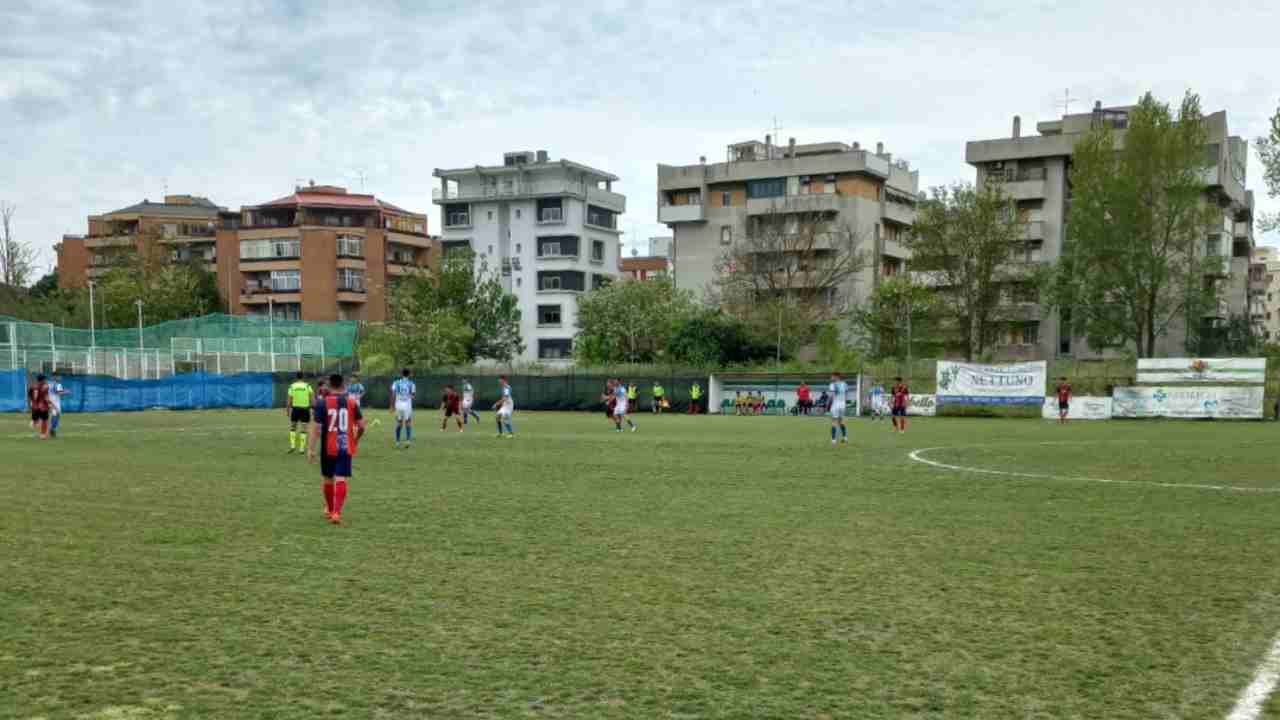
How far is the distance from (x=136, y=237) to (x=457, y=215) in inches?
1209

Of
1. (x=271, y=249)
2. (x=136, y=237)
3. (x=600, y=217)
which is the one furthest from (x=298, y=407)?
(x=136, y=237)

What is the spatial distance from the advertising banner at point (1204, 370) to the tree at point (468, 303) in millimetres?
47525

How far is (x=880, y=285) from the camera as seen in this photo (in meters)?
74.1

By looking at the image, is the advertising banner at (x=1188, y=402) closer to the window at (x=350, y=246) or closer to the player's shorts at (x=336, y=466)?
the player's shorts at (x=336, y=466)

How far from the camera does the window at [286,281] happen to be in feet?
321

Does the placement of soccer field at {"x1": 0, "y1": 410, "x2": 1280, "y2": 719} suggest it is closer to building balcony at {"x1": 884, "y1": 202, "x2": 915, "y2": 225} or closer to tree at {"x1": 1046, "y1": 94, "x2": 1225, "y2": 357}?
tree at {"x1": 1046, "y1": 94, "x2": 1225, "y2": 357}

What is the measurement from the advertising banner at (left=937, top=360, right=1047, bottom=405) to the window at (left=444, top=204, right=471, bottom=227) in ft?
193

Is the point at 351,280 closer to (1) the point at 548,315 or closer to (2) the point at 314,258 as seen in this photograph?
(2) the point at 314,258

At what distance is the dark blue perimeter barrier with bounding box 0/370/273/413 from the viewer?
50719 mm

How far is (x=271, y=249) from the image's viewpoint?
9894cm

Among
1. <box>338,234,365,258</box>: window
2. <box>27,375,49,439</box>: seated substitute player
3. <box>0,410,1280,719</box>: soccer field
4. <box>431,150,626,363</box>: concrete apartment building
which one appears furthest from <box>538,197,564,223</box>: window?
<box>0,410,1280,719</box>: soccer field

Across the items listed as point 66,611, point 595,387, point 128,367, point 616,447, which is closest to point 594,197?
point 595,387

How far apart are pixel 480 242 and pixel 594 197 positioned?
11.2m

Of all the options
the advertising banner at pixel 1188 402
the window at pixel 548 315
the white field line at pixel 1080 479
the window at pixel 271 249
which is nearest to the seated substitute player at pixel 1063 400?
the advertising banner at pixel 1188 402
